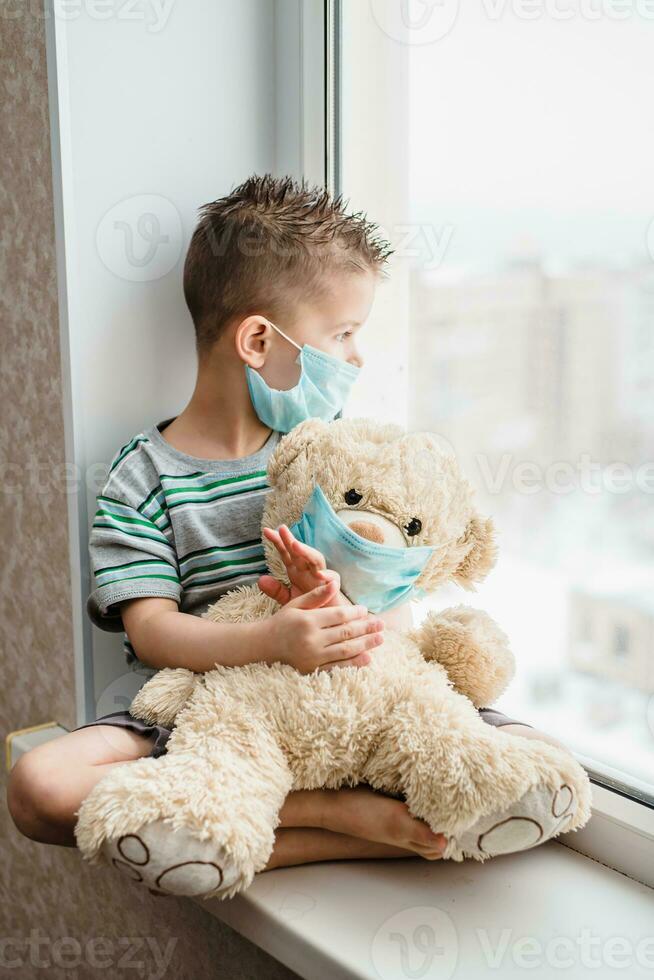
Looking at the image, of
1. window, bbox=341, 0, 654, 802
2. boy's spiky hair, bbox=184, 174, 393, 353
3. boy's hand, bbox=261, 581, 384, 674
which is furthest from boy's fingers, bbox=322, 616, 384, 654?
boy's spiky hair, bbox=184, 174, 393, 353

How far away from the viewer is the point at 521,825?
0.67m

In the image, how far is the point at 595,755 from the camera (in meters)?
0.86

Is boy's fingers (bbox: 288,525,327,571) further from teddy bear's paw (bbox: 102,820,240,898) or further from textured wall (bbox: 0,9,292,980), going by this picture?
textured wall (bbox: 0,9,292,980)

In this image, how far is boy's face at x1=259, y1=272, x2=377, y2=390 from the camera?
2.96 ft

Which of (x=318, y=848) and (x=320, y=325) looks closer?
(x=318, y=848)

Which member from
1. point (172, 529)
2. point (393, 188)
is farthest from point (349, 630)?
point (393, 188)

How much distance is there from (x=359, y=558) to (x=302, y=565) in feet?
0.15

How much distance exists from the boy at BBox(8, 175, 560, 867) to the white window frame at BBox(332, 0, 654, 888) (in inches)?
3.6

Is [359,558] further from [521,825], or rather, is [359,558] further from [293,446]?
[521,825]

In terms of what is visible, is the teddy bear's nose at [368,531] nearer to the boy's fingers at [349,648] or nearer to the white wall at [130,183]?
the boy's fingers at [349,648]

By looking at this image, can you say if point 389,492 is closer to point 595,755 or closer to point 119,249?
point 595,755

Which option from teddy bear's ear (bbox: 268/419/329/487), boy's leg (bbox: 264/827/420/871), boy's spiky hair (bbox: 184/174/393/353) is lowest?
boy's leg (bbox: 264/827/420/871)

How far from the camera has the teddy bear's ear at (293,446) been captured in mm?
798

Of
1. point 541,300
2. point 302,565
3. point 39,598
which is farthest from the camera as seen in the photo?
point 39,598
